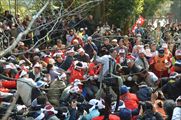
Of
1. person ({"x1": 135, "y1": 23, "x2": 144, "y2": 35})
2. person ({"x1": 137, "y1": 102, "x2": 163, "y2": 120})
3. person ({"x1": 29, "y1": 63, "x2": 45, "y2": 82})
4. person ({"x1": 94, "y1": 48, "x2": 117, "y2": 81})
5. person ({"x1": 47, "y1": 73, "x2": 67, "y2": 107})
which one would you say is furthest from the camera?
person ({"x1": 135, "y1": 23, "x2": 144, "y2": 35})

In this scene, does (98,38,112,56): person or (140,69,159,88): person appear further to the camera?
(98,38,112,56): person

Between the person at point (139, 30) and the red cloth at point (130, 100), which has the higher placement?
the person at point (139, 30)

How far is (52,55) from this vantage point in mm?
Answer: 13000

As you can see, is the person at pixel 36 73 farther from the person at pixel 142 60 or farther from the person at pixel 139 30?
the person at pixel 139 30

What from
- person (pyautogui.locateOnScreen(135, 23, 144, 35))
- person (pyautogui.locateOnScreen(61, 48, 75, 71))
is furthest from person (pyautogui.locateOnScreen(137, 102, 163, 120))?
person (pyautogui.locateOnScreen(135, 23, 144, 35))

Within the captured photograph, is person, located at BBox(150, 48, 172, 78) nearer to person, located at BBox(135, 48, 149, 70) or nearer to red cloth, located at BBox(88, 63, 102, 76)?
person, located at BBox(135, 48, 149, 70)

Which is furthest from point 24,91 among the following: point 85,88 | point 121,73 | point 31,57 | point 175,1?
point 175,1

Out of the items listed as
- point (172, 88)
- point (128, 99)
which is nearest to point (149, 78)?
point (172, 88)

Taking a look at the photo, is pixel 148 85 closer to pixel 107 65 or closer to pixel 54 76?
pixel 107 65

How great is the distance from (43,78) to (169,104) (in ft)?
10.9

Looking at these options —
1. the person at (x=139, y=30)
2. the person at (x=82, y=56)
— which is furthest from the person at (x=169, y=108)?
the person at (x=139, y=30)

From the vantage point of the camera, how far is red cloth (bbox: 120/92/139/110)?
931cm

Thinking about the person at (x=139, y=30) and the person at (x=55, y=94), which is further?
the person at (x=139, y=30)

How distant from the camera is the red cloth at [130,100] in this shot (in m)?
9.31
